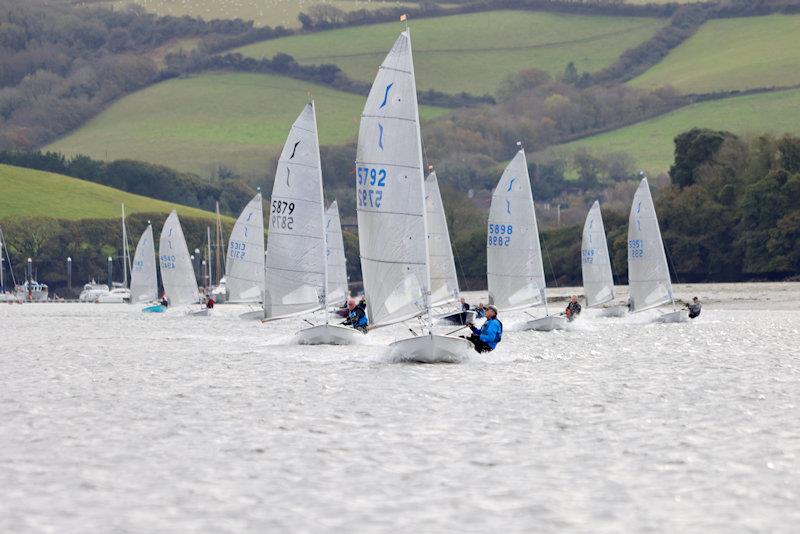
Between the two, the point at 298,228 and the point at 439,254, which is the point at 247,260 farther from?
the point at 298,228

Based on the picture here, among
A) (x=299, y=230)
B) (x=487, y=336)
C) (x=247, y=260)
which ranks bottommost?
(x=487, y=336)

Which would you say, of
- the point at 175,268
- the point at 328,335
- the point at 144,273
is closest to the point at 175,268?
the point at 175,268

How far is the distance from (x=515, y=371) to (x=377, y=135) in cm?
690

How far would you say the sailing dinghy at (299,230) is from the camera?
50625 mm

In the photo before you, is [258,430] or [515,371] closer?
[258,430]

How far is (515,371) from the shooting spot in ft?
118

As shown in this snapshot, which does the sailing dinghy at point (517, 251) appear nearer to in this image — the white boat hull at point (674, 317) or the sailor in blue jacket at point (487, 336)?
the white boat hull at point (674, 317)

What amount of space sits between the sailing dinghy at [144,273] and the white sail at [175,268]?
1062 centimetres

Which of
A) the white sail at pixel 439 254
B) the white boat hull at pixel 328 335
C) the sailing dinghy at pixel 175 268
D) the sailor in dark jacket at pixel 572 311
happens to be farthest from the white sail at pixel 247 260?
the white boat hull at pixel 328 335

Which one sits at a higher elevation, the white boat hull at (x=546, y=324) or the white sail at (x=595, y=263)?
the white sail at (x=595, y=263)

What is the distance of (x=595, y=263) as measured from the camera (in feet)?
256

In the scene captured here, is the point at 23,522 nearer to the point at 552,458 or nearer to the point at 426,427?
the point at 552,458

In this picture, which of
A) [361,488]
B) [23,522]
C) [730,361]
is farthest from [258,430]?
[730,361]

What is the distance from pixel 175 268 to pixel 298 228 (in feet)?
150
